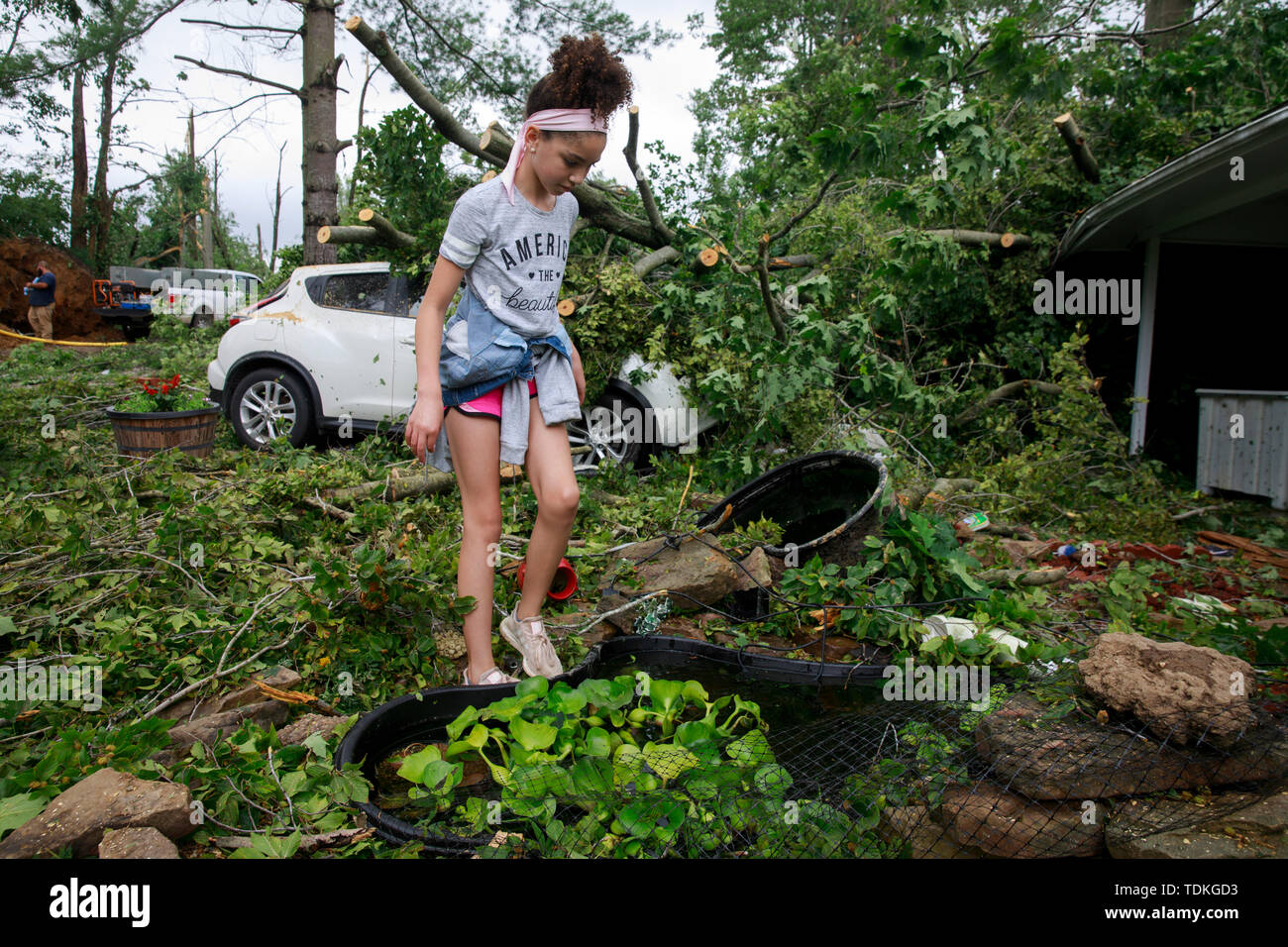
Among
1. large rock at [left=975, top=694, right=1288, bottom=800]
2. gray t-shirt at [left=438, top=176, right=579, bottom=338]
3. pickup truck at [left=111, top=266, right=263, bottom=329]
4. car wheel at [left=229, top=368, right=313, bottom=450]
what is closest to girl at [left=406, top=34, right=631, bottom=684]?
gray t-shirt at [left=438, top=176, right=579, bottom=338]

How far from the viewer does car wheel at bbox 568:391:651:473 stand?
20.8 feet

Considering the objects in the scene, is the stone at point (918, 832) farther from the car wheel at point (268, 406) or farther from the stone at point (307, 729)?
the car wheel at point (268, 406)

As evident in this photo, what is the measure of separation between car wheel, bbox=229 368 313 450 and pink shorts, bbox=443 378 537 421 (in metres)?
4.66

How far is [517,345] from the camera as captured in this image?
8.40 feet

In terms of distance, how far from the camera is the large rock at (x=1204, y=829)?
5.92 feet

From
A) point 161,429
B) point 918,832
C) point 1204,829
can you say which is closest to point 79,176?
point 161,429

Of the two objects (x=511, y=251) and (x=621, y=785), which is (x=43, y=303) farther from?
(x=621, y=785)

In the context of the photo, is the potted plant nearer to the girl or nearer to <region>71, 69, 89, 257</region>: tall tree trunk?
the girl

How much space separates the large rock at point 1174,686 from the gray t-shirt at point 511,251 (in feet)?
6.46

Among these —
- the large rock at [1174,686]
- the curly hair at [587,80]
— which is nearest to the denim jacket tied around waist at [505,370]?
the curly hair at [587,80]

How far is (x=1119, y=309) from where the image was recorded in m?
7.89

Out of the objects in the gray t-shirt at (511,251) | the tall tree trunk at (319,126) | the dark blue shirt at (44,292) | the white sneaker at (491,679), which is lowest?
the white sneaker at (491,679)

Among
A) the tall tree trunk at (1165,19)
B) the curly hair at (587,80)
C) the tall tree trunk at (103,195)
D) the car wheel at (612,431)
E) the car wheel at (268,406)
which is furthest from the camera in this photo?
the tall tree trunk at (103,195)
